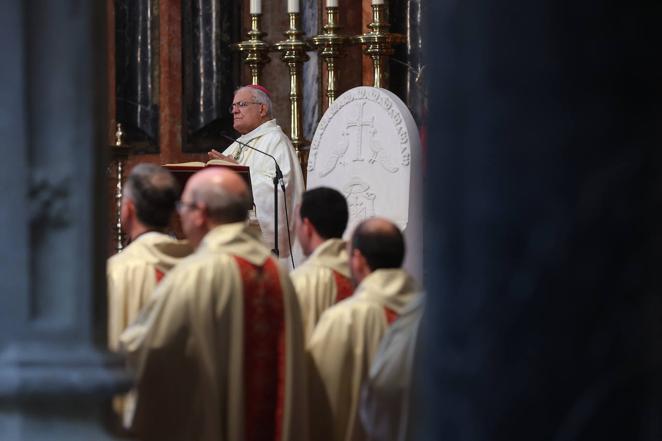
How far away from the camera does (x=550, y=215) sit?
3.14 metres

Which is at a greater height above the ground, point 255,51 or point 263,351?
point 255,51

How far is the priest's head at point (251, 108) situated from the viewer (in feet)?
36.9

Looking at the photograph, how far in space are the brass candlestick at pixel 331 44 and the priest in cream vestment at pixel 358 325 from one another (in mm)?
5970

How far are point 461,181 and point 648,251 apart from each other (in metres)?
0.36

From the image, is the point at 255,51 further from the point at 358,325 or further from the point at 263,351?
the point at 263,351

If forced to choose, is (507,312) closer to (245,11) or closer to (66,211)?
(66,211)

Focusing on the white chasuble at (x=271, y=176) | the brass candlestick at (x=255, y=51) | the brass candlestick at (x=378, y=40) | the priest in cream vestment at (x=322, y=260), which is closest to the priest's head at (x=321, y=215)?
the priest in cream vestment at (x=322, y=260)

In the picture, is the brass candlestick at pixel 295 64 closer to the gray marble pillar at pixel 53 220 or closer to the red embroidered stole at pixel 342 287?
the red embroidered stole at pixel 342 287

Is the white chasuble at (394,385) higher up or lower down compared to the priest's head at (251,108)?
lower down

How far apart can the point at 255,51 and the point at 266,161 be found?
1.60 meters

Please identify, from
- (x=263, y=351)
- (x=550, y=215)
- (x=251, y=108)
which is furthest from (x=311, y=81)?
(x=550, y=215)

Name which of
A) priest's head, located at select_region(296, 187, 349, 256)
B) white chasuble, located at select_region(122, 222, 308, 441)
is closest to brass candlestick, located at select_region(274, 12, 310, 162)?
priest's head, located at select_region(296, 187, 349, 256)

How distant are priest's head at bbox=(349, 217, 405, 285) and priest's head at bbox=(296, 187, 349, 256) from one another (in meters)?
0.52

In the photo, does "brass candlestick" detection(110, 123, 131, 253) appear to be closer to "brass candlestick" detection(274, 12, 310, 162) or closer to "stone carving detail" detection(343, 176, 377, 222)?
"brass candlestick" detection(274, 12, 310, 162)
